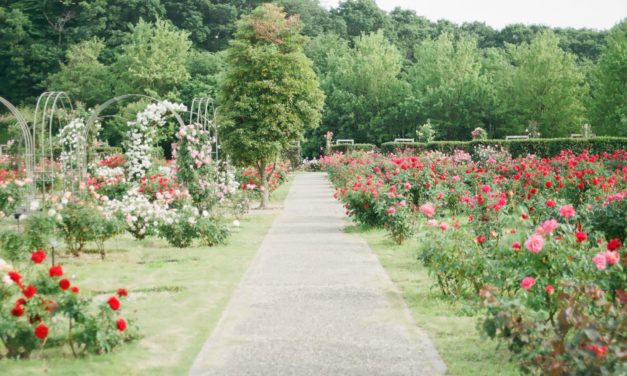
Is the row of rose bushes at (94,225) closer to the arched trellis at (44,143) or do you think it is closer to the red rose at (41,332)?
the red rose at (41,332)

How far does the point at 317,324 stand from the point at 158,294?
2297mm

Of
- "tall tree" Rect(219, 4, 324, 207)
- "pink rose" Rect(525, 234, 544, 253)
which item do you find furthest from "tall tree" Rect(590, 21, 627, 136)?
"pink rose" Rect(525, 234, 544, 253)

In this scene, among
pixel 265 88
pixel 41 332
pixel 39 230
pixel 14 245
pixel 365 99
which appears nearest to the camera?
pixel 41 332

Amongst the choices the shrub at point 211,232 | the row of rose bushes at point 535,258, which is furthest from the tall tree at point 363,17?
the shrub at point 211,232

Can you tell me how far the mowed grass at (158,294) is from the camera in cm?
482

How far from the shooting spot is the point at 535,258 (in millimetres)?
5051

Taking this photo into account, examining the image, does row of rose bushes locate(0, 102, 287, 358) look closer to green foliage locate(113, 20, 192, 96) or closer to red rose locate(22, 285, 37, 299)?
red rose locate(22, 285, 37, 299)

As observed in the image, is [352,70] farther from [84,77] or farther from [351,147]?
[84,77]

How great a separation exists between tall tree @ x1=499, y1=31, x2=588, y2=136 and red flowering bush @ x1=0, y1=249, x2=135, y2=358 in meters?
39.5

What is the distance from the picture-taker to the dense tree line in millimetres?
42594

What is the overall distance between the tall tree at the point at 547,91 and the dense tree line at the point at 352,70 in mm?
63

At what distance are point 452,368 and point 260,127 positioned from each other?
525 inches

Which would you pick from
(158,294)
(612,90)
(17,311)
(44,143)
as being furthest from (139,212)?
(612,90)

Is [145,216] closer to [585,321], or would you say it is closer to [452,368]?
[452,368]
